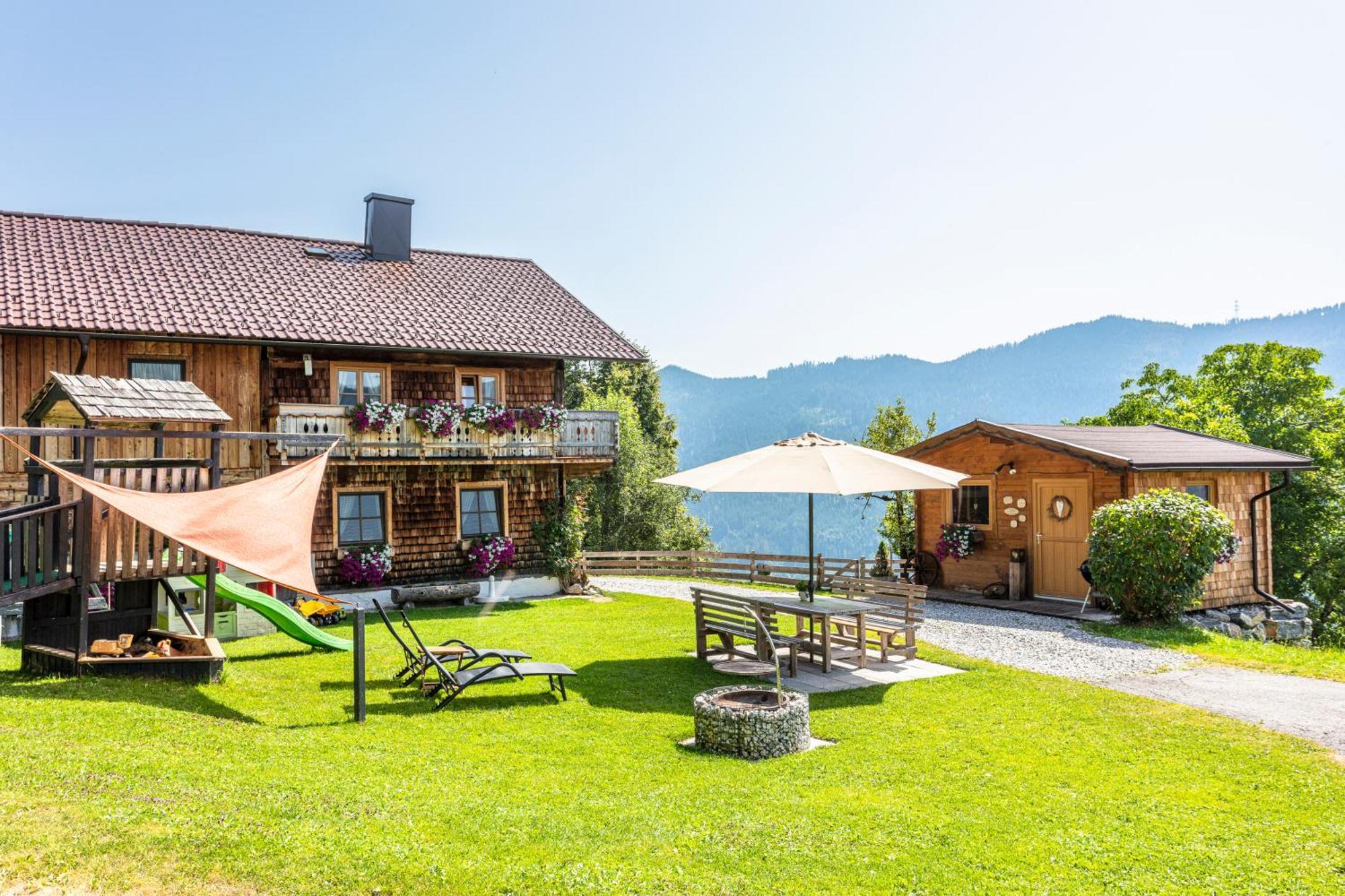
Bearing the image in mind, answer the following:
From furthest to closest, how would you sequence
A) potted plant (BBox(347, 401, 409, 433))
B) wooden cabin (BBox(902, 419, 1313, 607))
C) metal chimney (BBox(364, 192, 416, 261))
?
metal chimney (BBox(364, 192, 416, 261))
potted plant (BBox(347, 401, 409, 433))
wooden cabin (BBox(902, 419, 1313, 607))

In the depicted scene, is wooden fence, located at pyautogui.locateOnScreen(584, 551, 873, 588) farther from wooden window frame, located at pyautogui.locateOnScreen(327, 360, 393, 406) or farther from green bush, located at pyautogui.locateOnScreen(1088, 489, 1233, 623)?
green bush, located at pyautogui.locateOnScreen(1088, 489, 1233, 623)

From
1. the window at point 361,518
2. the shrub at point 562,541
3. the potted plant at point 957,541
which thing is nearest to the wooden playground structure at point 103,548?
the window at point 361,518

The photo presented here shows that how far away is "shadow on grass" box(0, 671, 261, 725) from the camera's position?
291 inches

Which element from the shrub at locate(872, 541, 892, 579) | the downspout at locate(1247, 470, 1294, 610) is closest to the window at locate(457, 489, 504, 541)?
the shrub at locate(872, 541, 892, 579)

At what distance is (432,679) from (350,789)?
13.0ft

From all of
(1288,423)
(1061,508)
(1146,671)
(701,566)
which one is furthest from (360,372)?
(1288,423)

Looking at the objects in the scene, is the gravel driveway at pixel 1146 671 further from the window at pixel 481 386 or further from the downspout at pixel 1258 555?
the window at pixel 481 386

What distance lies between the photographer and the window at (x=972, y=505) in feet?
60.6

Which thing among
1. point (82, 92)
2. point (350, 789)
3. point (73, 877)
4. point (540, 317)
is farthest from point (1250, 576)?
point (82, 92)

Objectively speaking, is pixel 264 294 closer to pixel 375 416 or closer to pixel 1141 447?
pixel 375 416

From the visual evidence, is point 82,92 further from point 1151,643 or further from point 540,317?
point 1151,643

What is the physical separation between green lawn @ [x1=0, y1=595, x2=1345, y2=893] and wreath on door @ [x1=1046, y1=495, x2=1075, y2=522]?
815 cm

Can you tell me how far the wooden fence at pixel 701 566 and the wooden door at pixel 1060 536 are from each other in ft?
17.5

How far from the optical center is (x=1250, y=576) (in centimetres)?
1788
